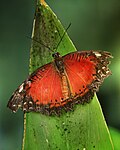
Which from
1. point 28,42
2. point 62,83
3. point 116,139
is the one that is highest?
point 28,42

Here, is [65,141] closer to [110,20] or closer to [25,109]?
[25,109]

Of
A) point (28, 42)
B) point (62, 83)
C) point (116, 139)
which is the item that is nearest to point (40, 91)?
point (62, 83)

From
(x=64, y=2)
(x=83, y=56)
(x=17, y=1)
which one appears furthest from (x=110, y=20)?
(x=83, y=56)

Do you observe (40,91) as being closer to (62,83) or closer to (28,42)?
(62,83)

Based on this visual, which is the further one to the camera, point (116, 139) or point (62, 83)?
point (116, 139)

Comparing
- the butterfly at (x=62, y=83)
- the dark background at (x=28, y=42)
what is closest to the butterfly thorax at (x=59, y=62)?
the butterfly at (x=62, y=83)

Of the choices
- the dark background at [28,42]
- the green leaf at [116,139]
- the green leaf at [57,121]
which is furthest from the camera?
the dark background at [28,42]

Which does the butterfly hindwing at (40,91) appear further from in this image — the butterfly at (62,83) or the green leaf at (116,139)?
the green leaf at (116,139)

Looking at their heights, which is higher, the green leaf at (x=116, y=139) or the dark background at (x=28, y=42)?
the dark background at (x=28, y=42)
